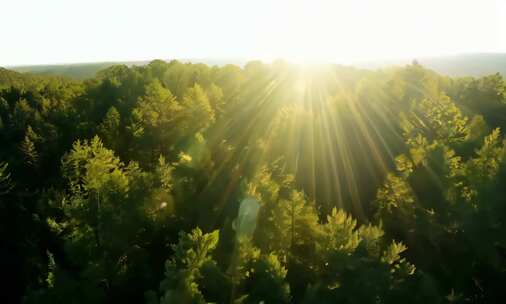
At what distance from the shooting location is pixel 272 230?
31.8 metres

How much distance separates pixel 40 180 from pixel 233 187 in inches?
1307

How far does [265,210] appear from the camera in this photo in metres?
32.5

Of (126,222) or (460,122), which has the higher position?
(460,122)

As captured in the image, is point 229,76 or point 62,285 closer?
point 62,285

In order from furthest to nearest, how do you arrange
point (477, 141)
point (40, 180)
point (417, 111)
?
point (40, 180) → point (417, 111) → point (477, 141)

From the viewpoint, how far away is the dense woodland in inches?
1106


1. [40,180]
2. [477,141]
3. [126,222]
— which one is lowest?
[40,180]

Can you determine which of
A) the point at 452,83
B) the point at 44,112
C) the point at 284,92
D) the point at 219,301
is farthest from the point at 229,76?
the point at 219,301

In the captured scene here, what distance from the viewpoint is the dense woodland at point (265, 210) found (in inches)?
1106

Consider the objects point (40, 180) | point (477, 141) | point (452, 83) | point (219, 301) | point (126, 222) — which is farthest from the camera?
point (452, 83)

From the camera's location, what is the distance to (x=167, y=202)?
126 ft

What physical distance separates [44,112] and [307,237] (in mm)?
62414

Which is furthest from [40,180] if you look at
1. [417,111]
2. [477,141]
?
[477,141]

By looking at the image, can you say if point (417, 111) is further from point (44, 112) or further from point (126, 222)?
point (44, 112)
